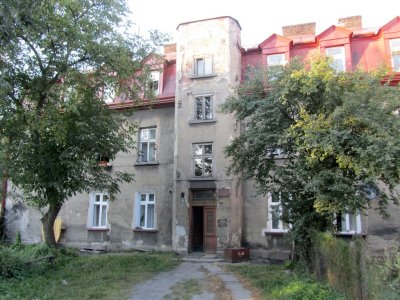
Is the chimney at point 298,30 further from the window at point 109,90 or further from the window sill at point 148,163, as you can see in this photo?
the window at point 109,90

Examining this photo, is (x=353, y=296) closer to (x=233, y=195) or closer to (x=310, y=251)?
(x=310, y=251)

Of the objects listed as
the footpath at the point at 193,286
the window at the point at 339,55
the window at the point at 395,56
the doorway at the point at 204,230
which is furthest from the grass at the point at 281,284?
the window at the point at 395,56

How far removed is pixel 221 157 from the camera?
1744 centimetres

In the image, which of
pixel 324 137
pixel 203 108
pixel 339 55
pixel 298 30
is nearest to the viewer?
pixel 324 137

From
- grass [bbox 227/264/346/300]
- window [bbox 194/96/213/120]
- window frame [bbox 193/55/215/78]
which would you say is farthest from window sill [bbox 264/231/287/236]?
window frame [bbox 193/55/215/78]

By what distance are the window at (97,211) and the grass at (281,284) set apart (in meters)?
8.24

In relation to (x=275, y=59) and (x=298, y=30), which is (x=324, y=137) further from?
(x=298, y=30)

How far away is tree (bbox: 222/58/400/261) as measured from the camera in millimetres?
10023

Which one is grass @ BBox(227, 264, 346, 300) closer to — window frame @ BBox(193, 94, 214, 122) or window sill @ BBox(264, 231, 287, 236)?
window sill @ BBox(264, 231, 287, 236)

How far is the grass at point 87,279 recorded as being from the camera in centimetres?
973

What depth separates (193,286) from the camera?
36.2 feet

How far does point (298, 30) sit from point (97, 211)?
13845mm

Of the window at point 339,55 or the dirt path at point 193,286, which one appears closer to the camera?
the dirt path at point 193,286

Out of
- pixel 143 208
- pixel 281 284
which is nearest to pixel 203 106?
pixel 143 208
